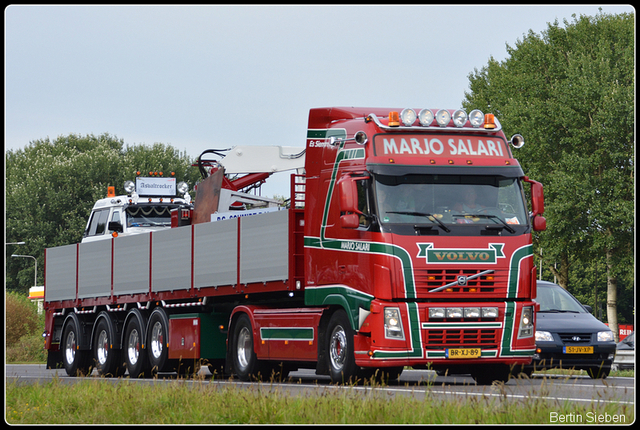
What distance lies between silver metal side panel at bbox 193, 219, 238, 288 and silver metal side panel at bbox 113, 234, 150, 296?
2266mm

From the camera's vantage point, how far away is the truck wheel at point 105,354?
72.5 ft

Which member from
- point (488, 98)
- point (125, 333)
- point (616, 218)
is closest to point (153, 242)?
point (125, 333)

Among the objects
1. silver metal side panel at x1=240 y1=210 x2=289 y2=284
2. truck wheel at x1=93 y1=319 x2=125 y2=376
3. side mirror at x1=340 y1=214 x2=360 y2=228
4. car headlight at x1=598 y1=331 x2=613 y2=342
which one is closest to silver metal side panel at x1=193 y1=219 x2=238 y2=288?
silver metal side panel at x1=240 y1=210 x2=289 y2=284

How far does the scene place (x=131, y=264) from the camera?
2192cm

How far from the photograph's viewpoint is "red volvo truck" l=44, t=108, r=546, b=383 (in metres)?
14.2

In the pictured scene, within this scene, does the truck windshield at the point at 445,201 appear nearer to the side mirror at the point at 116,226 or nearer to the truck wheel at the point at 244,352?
the truck wheel at the point at 244,352

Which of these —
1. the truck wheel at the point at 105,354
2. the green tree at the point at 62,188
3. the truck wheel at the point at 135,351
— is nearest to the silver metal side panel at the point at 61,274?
the truck wheel at the point at 105,354

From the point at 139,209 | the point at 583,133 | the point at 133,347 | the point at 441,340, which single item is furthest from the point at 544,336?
the point at 583,133

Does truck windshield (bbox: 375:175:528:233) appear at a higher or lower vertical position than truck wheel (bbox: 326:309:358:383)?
higher

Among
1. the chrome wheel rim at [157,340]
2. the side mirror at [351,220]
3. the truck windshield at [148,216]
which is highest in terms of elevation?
the truck windshield at [148,216]

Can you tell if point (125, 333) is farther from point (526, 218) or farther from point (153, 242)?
point (526, 218)

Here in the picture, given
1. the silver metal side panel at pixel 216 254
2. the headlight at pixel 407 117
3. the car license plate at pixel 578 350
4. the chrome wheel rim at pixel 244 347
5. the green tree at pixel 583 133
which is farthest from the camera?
the green tree at pixel 583 133

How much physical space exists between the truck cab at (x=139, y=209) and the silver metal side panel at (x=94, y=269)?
2.42 feet

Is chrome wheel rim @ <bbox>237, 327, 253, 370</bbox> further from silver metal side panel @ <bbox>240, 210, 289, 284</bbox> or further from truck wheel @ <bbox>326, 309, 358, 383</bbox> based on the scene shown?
truck wheel @ <bbox>326, 309, 358, 383</bbox>
